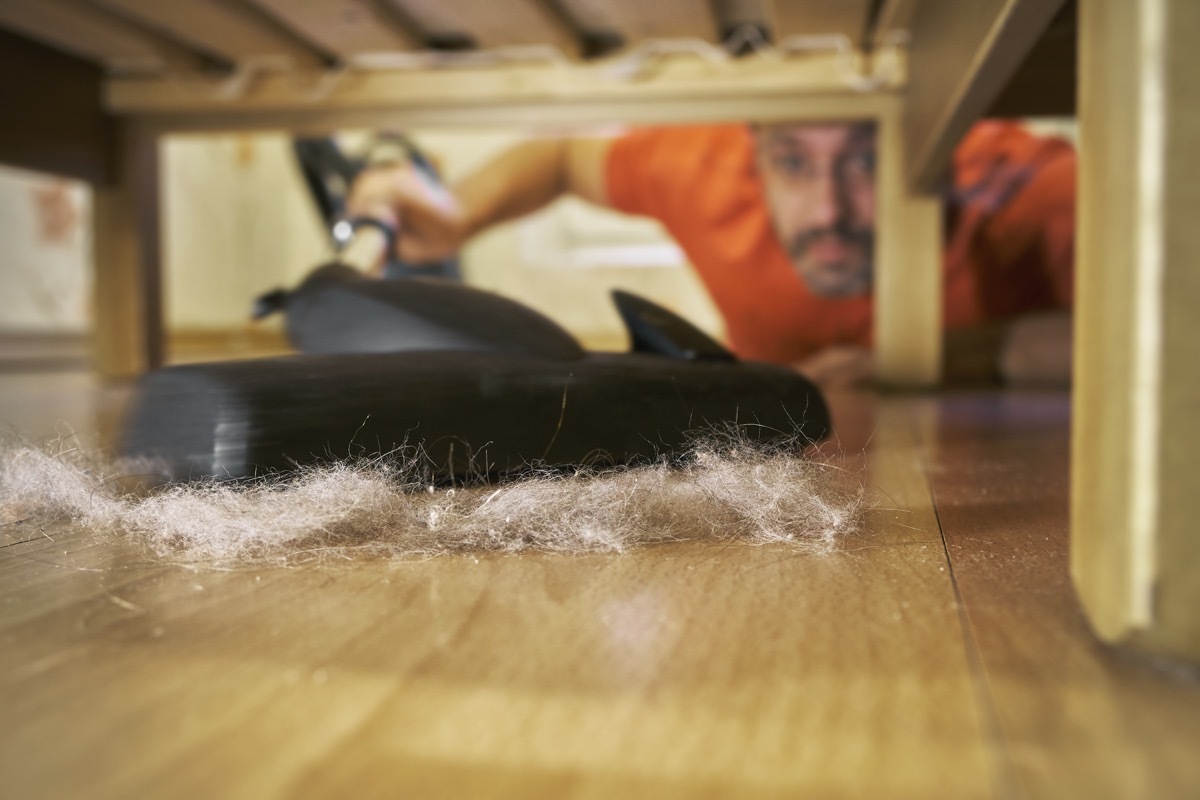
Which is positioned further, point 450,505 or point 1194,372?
point 450,505

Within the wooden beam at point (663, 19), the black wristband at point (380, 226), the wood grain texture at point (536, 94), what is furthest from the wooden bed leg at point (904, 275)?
the black wristband at point (380, 226)

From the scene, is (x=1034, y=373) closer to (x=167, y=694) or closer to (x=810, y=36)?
(x=810, y=36)

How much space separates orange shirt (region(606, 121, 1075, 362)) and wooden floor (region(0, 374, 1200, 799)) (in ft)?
7.98

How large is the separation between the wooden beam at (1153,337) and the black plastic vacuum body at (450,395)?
45 cm

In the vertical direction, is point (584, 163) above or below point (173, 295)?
above

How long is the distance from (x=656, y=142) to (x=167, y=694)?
9.60ft

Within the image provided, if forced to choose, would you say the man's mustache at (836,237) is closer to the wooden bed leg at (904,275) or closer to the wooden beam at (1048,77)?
the wooden bed leg at (904,275)

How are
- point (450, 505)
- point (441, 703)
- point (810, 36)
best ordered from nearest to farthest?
point (441, 703) < point (450, 505) < point (810, 36)

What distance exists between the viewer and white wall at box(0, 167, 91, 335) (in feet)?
11.9

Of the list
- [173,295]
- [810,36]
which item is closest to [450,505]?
[810,36]

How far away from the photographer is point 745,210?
3.04 meters

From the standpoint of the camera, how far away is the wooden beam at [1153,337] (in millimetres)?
335

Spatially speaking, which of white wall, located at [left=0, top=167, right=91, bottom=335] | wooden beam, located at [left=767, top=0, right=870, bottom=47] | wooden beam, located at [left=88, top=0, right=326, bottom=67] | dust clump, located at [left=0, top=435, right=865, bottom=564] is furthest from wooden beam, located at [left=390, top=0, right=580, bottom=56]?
white wall, located at [left=0, top=167, right=91, bottom=335]

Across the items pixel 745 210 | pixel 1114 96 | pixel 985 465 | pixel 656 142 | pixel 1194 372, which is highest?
pixel 656 142
